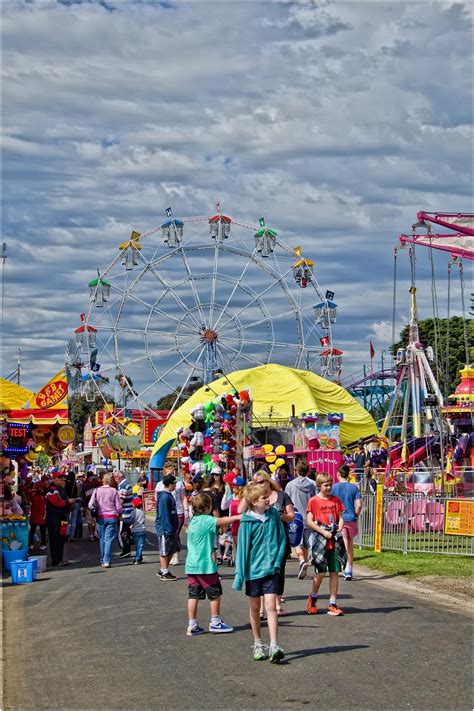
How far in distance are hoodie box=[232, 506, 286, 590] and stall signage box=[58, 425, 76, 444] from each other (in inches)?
609

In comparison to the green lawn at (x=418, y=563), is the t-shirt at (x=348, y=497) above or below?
above

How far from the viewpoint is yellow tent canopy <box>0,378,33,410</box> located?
1903 cm

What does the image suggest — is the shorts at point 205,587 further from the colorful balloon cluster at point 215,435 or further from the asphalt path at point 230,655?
the colorful balloon cluster at point 215,435

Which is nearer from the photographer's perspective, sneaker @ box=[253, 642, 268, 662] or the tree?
sneaker @ box=[253, 642, 268, 662]

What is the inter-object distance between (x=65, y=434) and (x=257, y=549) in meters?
15.9

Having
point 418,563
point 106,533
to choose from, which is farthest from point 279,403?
point 418,563

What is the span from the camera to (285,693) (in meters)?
7.47

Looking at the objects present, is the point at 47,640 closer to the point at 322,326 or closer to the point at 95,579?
the point at 95,579

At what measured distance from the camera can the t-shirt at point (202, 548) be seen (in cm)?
1012

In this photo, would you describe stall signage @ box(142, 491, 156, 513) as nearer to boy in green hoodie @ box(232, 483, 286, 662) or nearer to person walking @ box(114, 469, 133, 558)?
person walking @ box(114, 469, 133, 558)

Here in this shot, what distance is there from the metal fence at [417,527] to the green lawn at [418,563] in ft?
0.51

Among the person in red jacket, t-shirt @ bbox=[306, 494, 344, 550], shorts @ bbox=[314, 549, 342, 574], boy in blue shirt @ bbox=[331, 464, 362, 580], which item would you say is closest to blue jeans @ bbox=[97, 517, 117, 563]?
the person in red jacket

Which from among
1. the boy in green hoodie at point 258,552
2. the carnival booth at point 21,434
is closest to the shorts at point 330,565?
the boy in green hoodie at point 258,552

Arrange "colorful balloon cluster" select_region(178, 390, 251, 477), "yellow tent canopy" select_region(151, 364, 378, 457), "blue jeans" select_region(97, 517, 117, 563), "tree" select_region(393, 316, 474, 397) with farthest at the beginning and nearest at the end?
"tree" select_region(393, 316, 474, 397)
"yellow tent canopy" select_region(151, 364, 378, 457)
"colorful balloon cluster" select_region(178, 390, 251, 477)
"blue jeans" select_region(97, 517, 117, 563)
